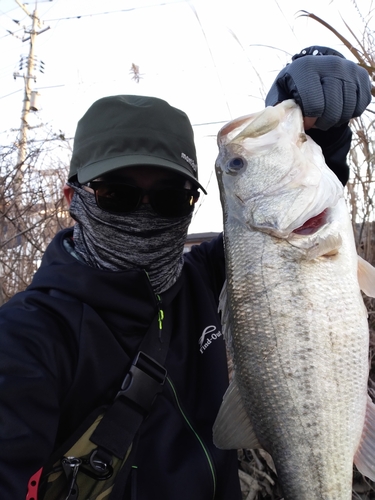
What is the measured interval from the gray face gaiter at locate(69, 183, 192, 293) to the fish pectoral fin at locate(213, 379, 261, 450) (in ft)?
1.95

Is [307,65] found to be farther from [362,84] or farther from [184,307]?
[184,307]

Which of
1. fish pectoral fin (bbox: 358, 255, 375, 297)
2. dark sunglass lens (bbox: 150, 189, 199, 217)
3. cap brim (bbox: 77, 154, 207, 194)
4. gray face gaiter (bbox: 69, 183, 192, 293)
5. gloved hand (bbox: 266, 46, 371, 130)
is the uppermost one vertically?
gloved hand (bbox: 266, 46, 371, 130)

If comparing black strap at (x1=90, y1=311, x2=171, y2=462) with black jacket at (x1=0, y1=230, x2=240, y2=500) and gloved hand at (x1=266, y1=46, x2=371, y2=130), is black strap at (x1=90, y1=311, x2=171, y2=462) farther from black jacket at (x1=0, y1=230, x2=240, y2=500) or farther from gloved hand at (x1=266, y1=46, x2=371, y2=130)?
gloved hand at (x1=266, y1=46, x2=371, y2=130)

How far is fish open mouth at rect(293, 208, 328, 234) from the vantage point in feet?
5.55

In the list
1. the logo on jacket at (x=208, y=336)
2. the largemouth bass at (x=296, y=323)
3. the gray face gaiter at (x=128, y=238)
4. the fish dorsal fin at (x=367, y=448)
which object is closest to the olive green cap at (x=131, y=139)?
the gray face gaiter at (x=128, y=238)

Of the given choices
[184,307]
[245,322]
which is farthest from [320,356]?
[184,307]

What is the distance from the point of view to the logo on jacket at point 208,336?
1.98 metres

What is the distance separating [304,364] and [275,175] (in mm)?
754

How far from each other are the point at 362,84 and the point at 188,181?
82cm

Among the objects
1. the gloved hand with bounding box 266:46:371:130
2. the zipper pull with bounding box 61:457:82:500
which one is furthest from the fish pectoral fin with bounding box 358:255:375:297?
the zipper pull with bounding box 61:457:82:500

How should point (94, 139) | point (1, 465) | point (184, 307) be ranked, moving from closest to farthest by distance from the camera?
point (1, 465)
point (94, 139)
point (184, 307)

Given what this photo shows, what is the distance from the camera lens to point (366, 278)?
167 centimetres

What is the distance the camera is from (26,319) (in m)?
1.55

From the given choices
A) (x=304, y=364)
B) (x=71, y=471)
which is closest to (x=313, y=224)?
(x=304, y=364)
